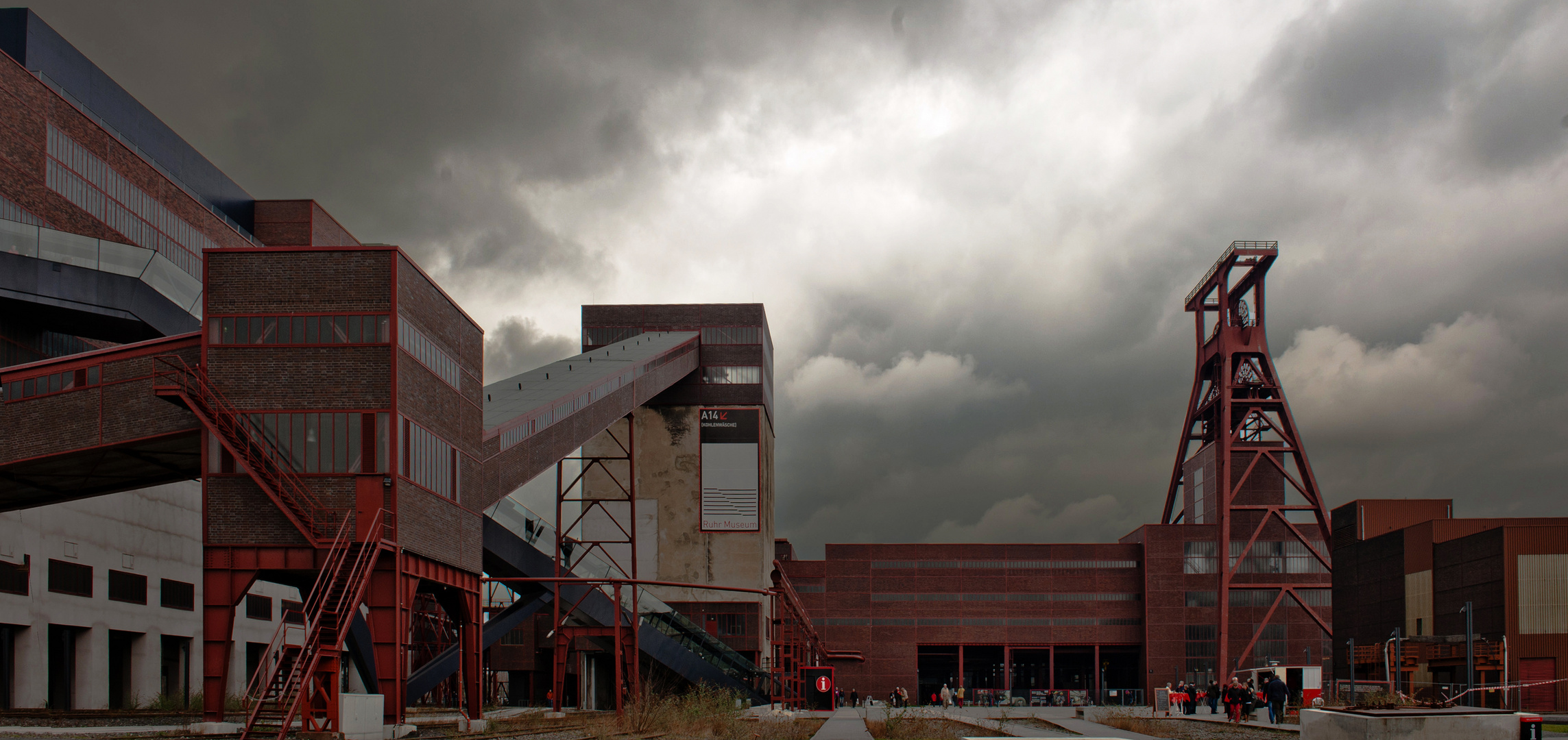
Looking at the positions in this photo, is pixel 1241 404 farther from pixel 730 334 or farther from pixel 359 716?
pixel 359 716

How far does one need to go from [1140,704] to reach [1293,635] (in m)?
9.00

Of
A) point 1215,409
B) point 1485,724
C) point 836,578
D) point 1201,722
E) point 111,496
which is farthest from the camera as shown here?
point 836,578

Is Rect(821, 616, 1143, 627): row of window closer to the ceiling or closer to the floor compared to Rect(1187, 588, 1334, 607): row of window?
closer to the floor

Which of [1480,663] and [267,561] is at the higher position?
[267,561]

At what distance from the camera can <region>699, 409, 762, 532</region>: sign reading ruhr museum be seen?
63250 mm

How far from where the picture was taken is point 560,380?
41594 millimetres

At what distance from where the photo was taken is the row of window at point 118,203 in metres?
36.9

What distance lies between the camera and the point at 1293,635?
67875mm

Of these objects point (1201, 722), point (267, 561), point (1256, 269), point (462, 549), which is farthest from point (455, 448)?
point (1256, 269)

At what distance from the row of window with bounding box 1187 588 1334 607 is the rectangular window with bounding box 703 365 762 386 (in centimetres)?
2723

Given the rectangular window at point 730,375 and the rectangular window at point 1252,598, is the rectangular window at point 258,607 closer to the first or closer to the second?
the rectangular window at point 730,375

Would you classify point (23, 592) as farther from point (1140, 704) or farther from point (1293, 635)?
point (1293, 635)

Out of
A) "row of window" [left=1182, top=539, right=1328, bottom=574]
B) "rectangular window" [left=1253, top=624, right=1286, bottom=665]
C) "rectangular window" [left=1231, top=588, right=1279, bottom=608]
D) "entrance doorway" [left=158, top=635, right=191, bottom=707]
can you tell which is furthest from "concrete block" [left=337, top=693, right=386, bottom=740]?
"rectangular window" [left=1253, top=624, right=1286, bottom=665]

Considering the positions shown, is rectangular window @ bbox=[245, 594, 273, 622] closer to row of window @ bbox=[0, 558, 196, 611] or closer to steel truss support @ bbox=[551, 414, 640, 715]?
row of window @ bbox=[0, 558, 196, 611]
